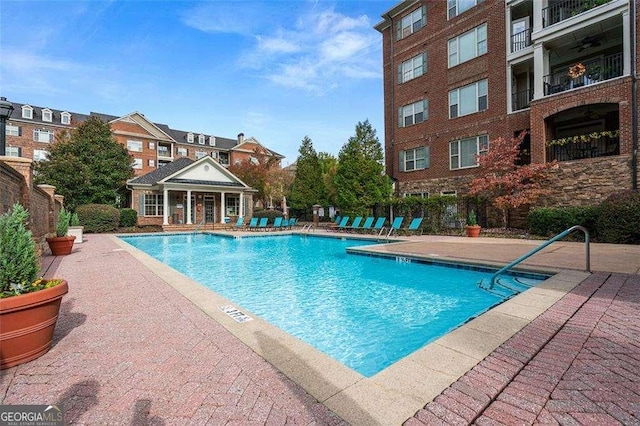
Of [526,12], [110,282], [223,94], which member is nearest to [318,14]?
[223,94]

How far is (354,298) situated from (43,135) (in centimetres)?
4726

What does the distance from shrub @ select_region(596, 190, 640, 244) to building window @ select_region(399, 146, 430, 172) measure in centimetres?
968

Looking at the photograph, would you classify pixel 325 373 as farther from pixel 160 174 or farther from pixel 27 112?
pixel 27 112

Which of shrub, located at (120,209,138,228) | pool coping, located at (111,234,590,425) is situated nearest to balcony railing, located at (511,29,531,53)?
pool coping, located at (111,234,590,425)

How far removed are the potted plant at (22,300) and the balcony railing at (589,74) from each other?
1837cm

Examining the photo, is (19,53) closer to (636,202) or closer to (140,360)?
(140,360)

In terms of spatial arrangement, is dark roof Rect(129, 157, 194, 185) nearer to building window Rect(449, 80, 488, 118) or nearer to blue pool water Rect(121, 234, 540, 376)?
blue pool water Rect(121, 234, 540, 376)

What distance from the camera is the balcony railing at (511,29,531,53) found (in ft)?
52.5

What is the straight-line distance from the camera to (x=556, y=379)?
92.2 inches

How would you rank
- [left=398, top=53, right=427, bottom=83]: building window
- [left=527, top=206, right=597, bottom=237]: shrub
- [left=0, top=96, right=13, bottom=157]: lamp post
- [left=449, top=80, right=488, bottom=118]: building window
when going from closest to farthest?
[left=0, top=96, right=13, bottom=157]: lamp post
[left=527, top=206, right=597, bottom=237]: shrub
[left=449, top=80, right=488, bottom=118]: building window
[left=398, top=53, right=427, bottom=83]: building window

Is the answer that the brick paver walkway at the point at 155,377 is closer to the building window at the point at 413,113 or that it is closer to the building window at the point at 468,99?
the building window at the point at 468,99

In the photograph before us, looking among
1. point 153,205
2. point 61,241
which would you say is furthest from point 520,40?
point 153,205

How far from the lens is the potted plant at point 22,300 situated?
105 inches

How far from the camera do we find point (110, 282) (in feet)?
20.5
